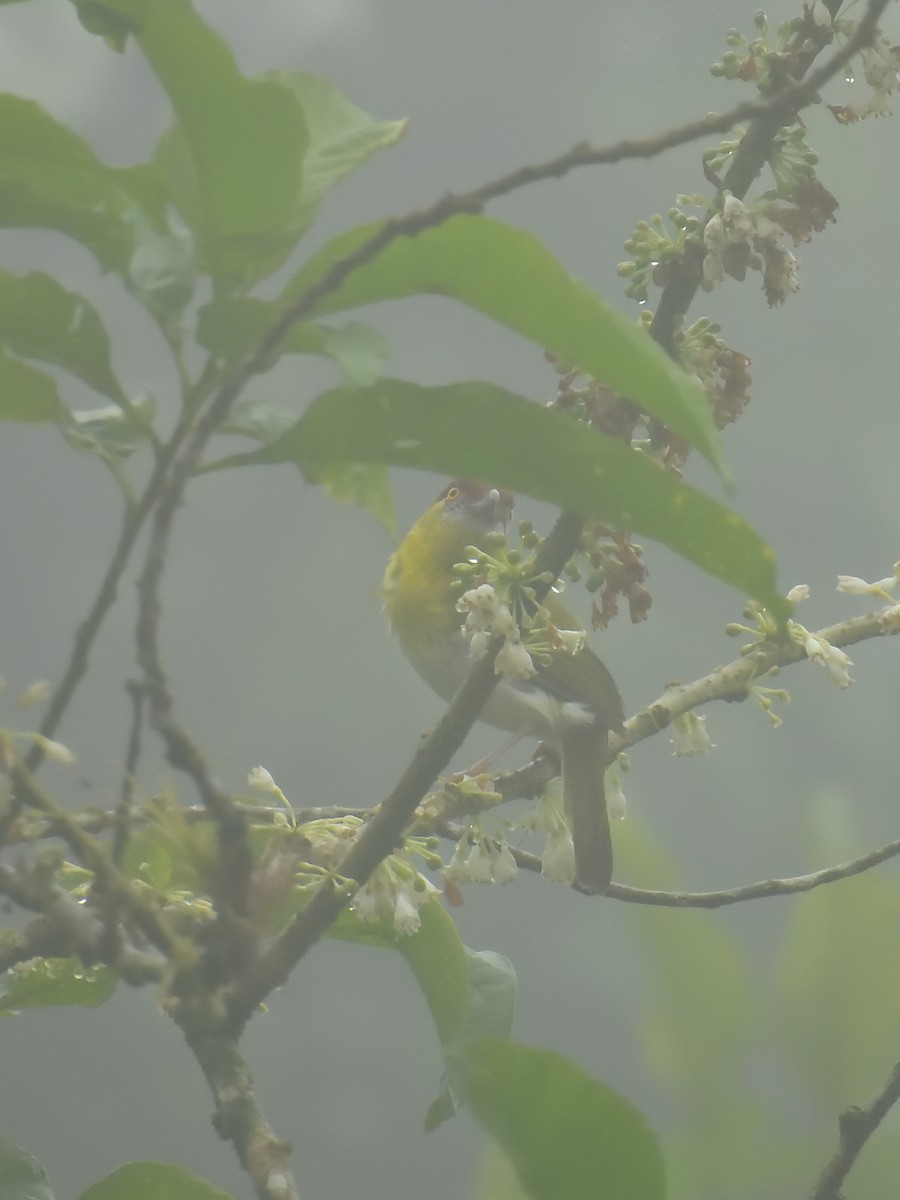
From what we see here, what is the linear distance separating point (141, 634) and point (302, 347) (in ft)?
0.37

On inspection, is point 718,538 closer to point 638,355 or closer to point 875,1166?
point 638,355

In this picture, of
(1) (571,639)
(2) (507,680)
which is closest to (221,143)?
(1) (571,639)

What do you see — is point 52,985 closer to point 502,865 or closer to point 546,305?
point 502,865

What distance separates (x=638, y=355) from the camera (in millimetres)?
379

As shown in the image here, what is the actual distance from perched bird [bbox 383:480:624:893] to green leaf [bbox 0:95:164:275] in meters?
0.63

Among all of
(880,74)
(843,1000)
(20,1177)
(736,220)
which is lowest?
(20,1177)

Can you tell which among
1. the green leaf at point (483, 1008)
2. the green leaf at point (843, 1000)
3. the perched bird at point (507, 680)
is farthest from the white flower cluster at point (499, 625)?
the perched bird at point (507, 680)

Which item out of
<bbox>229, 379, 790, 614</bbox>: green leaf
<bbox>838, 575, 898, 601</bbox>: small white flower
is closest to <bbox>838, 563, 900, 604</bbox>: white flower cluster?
<bbox>838, 575, 898, 601</bbox>: small white flower

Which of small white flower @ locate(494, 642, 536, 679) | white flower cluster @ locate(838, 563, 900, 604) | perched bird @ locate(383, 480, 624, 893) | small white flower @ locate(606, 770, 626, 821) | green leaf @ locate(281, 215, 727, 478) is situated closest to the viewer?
green leaf @ locate(281, 215, 727, 478)

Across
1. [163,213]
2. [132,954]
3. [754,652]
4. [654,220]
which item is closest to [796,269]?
[654,220]

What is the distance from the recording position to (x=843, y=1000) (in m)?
0.77

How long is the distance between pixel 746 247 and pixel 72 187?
282 mm

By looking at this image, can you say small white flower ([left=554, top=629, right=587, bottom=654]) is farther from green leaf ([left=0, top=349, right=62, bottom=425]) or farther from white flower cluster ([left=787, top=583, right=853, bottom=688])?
green leaf ([left=0, top=349, right=62, bottom=425])

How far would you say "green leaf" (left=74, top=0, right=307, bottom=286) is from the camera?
0.39 metres
